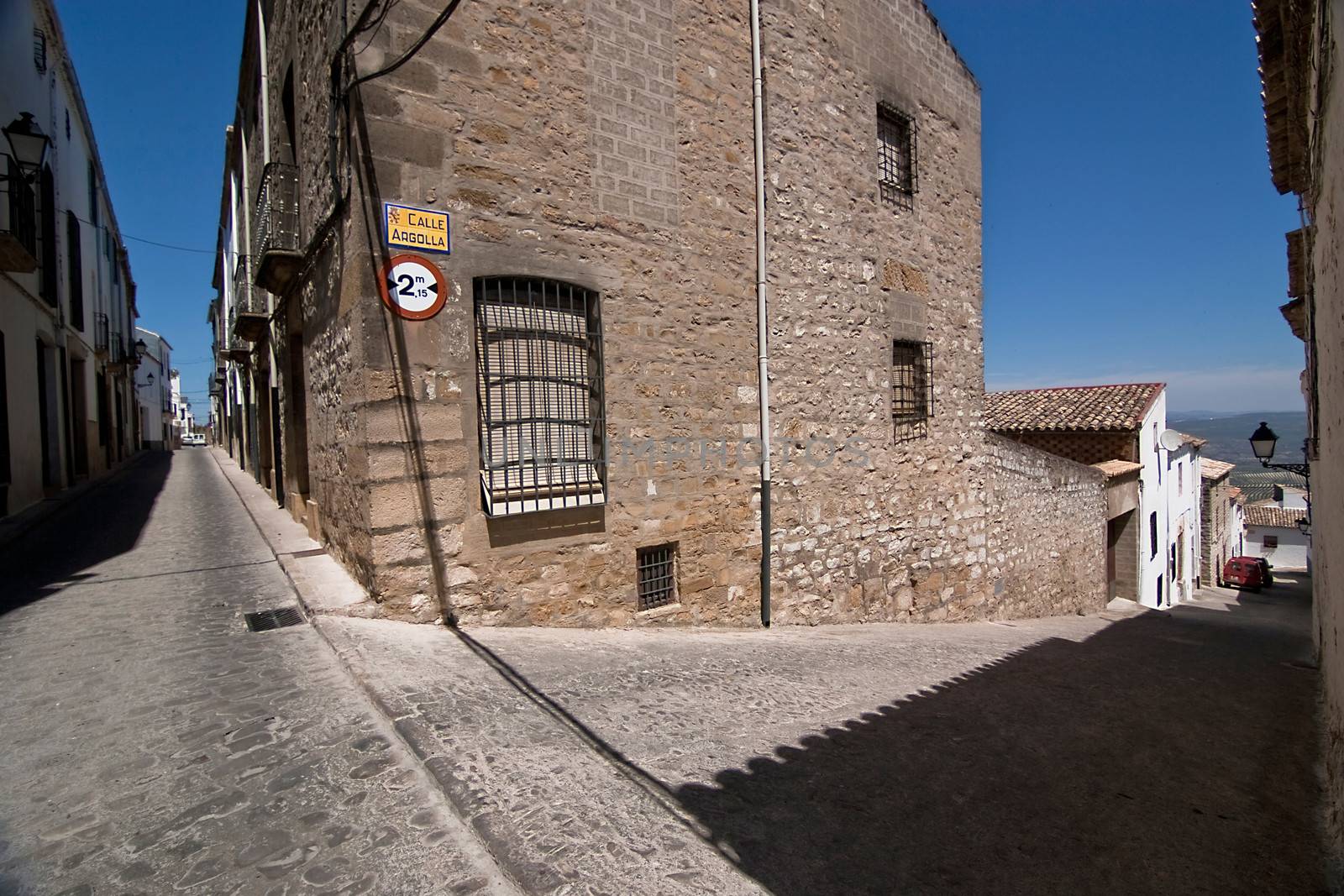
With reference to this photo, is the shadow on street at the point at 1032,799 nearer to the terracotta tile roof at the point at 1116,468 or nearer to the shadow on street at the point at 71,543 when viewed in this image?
the shadow on street at the point at 71,543

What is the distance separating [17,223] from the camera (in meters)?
7.34

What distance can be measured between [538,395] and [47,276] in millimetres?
9733

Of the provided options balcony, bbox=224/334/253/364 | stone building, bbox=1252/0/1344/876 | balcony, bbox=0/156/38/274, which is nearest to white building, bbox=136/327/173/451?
balcony, bbox=224/334/253/364

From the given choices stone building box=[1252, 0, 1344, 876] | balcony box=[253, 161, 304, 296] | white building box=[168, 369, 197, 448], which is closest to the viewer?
stone building box=[1252, 0, 1344, 876]

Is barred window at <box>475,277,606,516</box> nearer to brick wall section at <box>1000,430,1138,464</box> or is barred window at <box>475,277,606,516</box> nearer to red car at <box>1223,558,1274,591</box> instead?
brick wall section at <box>1000,430,1138,464</box>

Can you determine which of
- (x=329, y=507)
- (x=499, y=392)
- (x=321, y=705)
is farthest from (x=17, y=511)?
(x=321, y=705)

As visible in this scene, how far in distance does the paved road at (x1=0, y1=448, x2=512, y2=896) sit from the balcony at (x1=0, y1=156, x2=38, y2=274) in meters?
4.47

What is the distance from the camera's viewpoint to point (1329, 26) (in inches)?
123

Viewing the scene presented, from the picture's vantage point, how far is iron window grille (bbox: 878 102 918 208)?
8.22 m

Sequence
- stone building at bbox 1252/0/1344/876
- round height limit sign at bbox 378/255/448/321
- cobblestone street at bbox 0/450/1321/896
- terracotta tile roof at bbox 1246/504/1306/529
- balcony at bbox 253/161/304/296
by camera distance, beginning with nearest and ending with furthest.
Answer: cobblestone street at bbox 0/450/1321/896, stone building at bbox 1252/0/1344/876, round height limit sign at bbox 378/255/448/321, balcony at bbox 253/161/304/296, terracotta tile roof at bbox 1246/504/1306/529

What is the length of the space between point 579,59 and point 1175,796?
20.0 ft

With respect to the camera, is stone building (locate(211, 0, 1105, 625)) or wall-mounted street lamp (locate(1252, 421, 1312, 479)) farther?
wall-mounted street lamp (locate(1252, 421, 1312, 479))

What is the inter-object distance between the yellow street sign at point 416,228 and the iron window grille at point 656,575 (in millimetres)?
2822

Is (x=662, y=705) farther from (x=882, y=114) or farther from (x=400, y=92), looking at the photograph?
(x=882, y=114)
